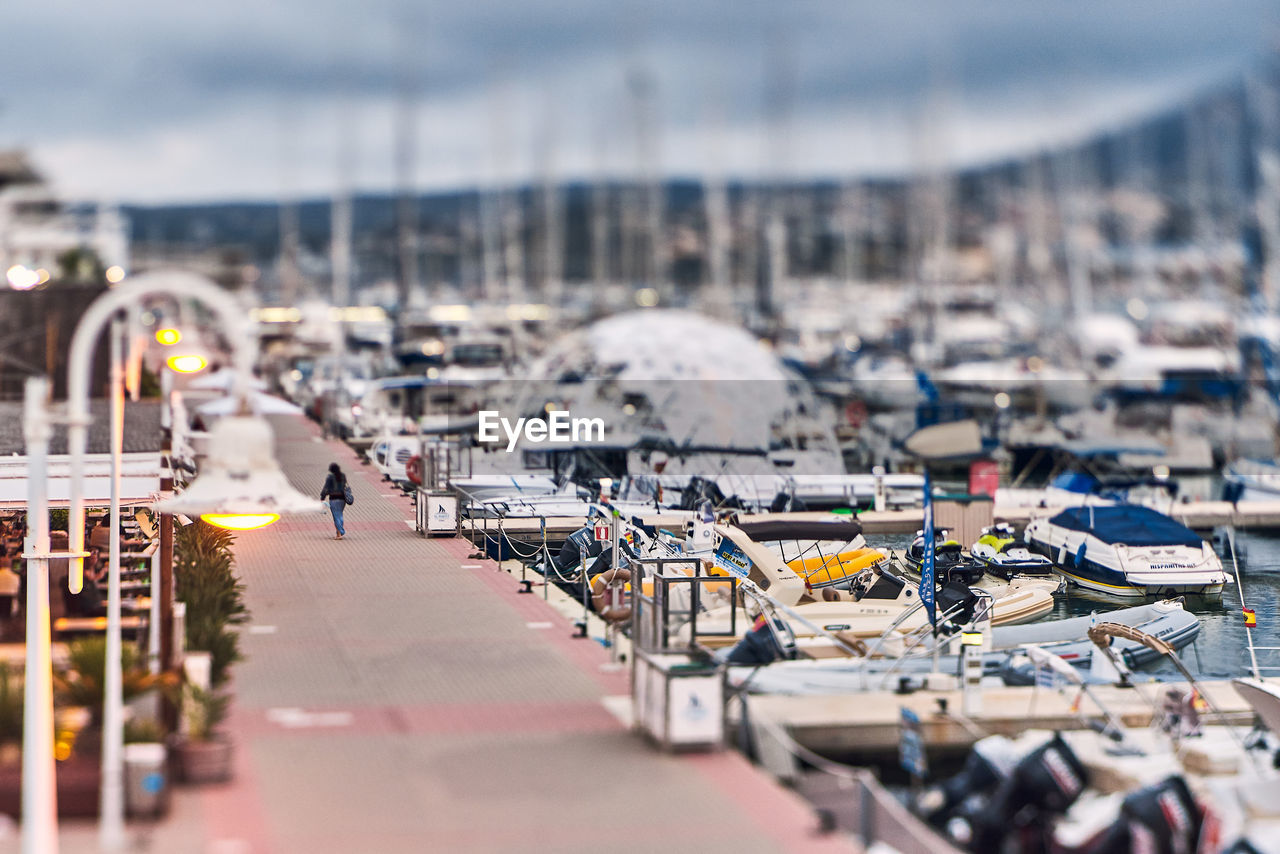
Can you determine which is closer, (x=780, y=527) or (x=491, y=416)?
(x=780, y=527)

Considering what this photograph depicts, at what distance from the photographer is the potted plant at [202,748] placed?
14.6 meters

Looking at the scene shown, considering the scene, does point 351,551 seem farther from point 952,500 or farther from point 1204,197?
point 1204,197

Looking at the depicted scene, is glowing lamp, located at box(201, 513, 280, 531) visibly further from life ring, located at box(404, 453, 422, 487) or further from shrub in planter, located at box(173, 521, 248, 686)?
life ring, located at box(404, 453, 422, 487)

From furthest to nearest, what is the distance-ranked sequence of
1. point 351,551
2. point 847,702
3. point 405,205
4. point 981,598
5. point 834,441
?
point 405,205 → point 834,441 → point 351,551 → point 981,598 → point 847,702

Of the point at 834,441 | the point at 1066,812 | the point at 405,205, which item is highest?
the point at 405,205

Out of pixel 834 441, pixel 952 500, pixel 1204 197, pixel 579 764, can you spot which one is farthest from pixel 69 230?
pixel 579 764

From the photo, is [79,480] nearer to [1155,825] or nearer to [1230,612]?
[1155,825]

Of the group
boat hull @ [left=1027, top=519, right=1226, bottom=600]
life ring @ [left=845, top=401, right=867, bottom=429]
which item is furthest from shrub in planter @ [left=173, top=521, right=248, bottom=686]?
life ring @ [left=845, top=401, right=867, bottom=429]

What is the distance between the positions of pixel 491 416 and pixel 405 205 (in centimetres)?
4231

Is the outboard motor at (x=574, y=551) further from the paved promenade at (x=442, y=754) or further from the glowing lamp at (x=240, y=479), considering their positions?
the glowing lamp at (x=240, y=479)

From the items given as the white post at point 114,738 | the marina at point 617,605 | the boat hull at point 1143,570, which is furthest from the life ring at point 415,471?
the white post at point 114,738

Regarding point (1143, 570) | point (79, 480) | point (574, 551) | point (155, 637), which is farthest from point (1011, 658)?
point (79, 480)

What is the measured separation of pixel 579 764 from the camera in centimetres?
1569
